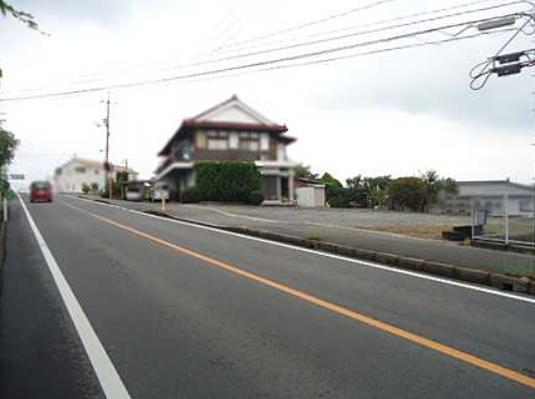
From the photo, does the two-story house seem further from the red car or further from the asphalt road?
the red car

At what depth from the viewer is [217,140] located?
16.9 meters

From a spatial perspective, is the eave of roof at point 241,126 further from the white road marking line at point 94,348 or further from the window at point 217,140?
the white road marking line at point 94,348

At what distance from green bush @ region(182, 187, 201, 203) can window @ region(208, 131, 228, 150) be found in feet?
39.3

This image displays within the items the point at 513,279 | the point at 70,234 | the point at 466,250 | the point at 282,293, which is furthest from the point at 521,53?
the point at 70,234

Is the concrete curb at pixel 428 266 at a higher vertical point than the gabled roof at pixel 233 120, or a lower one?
lower

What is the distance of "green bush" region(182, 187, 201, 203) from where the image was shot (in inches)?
1174

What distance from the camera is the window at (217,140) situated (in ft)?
54.4

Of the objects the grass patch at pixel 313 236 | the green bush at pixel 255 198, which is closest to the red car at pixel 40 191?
the green bush at pixel 255 198

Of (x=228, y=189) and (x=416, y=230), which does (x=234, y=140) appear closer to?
(x=416, y=230)

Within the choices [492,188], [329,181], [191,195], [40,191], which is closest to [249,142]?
[492,188]

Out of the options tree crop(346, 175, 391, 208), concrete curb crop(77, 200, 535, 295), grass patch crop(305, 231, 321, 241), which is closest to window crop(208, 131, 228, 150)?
concrete curb crop(77, 200, 535, 295)

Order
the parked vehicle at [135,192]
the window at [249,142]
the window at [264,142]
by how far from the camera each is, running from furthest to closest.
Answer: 1. the parked vehicle at [135,192]
2. the window at [264,142]
3. the window at [249,142]

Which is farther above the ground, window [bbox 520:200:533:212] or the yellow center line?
window [bbox 520:200:533:212]

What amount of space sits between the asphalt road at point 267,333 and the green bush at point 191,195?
19.3 m
